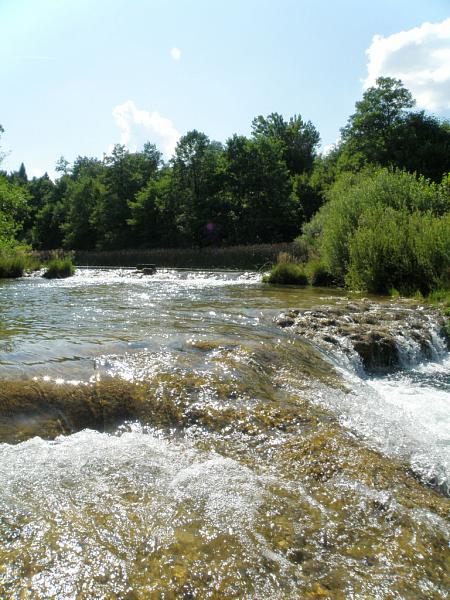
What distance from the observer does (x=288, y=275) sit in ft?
56.9

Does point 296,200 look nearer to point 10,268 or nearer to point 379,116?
point 379,116

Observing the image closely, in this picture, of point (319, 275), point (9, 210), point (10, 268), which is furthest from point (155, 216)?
point (319, 275)

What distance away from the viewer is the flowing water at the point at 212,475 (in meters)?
2.17

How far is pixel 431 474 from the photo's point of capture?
3.21 metres

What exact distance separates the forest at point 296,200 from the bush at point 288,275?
59cm

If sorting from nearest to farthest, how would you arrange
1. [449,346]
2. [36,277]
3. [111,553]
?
[111,553] < [449,346] < [36,277]

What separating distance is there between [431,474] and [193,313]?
5.89 m

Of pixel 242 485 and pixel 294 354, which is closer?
Answer: pixel 242 485

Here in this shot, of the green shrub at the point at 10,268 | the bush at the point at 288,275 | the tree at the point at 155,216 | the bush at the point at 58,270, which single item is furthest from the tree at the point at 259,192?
the bush at the point at 288,275

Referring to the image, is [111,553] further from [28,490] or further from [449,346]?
[449,346]

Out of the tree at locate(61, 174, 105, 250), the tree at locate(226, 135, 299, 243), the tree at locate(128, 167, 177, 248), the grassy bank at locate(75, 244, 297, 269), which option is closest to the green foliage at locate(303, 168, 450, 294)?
the grassy bank at locate(75, 244, 297, 269)

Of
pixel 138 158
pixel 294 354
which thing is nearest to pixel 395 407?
pixel 294 354

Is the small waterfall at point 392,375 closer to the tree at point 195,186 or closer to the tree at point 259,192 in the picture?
the tree at point 259,192

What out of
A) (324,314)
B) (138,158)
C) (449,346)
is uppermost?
(138,158)
